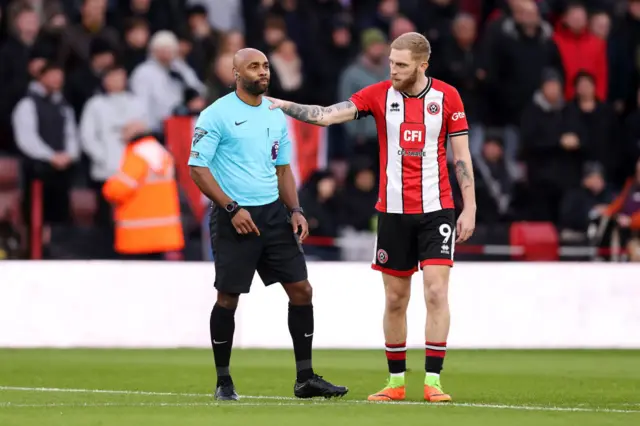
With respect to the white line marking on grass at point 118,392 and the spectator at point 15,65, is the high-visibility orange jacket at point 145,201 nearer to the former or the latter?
the spectator at point 15,65

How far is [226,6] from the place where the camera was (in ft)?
65.8

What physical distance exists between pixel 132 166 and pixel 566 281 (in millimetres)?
4757

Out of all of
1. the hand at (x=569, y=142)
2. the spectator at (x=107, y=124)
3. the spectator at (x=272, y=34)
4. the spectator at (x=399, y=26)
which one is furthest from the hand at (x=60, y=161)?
the hand at (x=569, y=142)

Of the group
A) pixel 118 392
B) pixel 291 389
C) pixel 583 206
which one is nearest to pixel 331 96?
pixel 583 206

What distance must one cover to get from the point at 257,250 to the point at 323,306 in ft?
18.2

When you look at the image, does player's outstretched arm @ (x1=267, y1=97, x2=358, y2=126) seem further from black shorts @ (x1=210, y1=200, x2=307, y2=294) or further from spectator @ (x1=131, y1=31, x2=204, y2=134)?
spectator @ (x1=131, y1=31, x2=204, y2=134)

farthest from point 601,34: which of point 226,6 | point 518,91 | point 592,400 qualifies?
point 592,400

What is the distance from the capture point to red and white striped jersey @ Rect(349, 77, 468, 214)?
9516 millimetres

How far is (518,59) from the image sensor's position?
19656 mm

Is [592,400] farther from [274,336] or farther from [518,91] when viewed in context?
[518,91]

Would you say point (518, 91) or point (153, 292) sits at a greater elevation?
point (518, 91)

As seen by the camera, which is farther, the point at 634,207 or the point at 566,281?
the point at 634,207

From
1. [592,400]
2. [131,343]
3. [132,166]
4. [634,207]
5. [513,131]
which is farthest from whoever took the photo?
[513,131]

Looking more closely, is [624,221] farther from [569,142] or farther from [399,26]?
[399,26]
